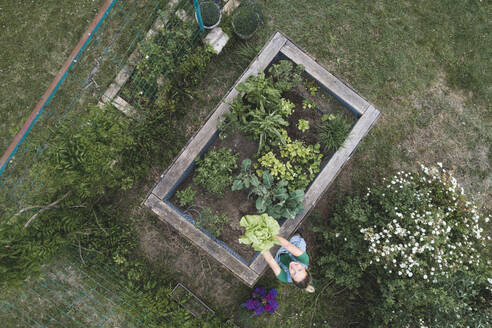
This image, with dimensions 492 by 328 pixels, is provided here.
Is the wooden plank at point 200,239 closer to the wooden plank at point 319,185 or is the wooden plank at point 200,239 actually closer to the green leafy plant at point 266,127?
the wooden plank at point 319,185

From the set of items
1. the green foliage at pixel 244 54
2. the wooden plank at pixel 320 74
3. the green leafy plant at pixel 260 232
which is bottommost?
the green leafy plant at pixel 260 232

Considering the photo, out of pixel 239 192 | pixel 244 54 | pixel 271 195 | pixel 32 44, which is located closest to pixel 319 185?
pixel 271 195

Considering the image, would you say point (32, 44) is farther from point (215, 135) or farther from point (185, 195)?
point (185, 195)

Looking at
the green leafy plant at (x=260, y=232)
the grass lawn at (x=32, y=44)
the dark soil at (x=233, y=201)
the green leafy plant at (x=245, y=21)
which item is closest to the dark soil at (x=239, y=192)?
the dark soil at (x=233, y=201)

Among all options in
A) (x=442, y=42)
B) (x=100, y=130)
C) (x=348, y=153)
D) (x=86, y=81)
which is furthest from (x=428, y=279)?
(x=86, y=81)

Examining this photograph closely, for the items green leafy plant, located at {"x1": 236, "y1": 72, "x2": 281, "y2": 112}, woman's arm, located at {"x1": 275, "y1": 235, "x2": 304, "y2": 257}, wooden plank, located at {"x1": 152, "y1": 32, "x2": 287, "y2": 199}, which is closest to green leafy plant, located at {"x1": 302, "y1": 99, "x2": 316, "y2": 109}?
green leafy plant, located at {"x1": 236, "y1": 72, "x2": 281, "y2": 112}
